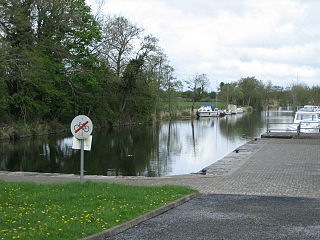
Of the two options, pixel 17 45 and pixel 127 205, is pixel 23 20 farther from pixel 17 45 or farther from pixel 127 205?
pixel 127 205

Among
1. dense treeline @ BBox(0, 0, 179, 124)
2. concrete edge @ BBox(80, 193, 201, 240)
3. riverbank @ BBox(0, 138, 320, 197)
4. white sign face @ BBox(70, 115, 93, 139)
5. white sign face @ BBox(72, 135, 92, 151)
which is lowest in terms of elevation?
riverbank @ BBox(0, 138, 320, 197)

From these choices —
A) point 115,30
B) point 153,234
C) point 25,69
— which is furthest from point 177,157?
point 115,30

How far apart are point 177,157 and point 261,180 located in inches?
496

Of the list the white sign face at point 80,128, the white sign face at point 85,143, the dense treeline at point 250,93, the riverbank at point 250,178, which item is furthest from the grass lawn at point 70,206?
the dense treeline at point 250,93

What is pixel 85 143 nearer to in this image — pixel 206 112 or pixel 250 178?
pixel 250 178

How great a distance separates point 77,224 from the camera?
7.74 metres

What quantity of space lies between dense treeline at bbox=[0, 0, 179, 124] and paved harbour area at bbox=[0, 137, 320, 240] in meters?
22.7

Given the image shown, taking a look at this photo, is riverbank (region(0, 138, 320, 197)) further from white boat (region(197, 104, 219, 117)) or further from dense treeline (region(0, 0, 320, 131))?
white boat (region(197, 104, 219, 117))

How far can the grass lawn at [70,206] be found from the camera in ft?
24.2

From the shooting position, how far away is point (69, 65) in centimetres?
4722

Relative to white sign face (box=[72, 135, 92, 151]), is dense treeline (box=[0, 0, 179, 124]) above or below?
above

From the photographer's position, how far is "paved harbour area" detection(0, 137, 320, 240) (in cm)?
784

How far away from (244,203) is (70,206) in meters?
4.11

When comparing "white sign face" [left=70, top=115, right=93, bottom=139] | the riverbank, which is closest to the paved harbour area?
the riverbank
